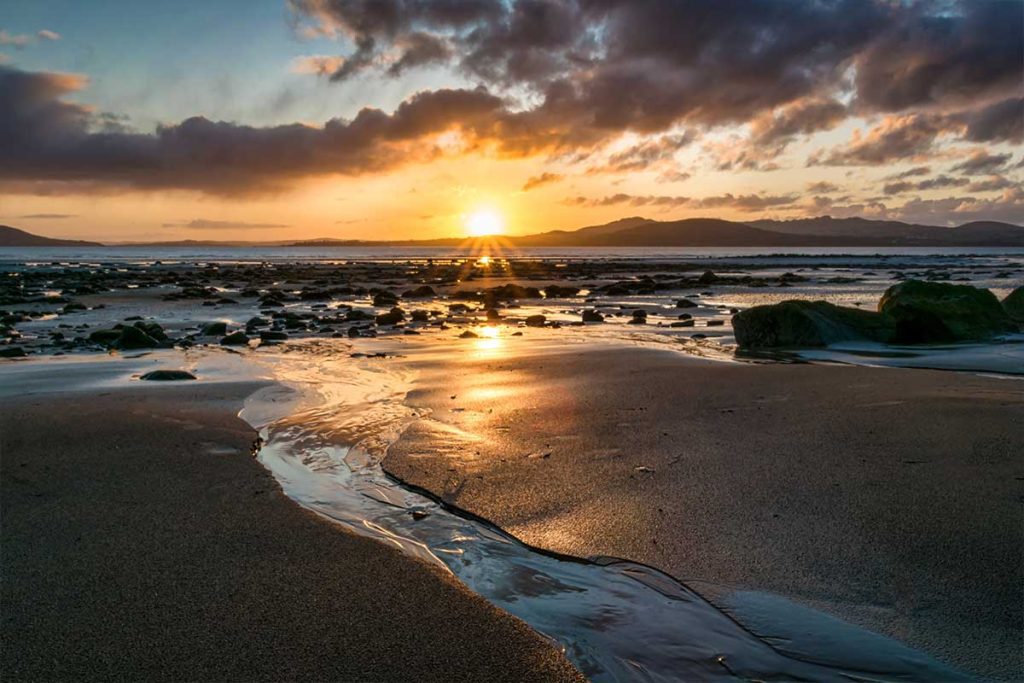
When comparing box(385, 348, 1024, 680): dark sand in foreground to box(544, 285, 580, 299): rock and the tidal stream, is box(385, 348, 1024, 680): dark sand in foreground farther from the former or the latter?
box(544, 285, 580, 299): rock

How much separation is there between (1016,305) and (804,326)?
241 inches

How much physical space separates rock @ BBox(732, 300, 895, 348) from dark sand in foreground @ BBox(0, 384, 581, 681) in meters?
9.48

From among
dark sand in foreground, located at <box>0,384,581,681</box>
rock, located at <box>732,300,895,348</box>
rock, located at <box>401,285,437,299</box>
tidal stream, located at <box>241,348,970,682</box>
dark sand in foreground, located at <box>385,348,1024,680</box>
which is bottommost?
rock, located at <box>401,285,437,299</box>

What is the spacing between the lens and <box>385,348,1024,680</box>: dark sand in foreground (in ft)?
11.3

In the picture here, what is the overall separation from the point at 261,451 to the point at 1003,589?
17.8ft

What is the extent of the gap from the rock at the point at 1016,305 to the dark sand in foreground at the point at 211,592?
Answer: 15.2 metres

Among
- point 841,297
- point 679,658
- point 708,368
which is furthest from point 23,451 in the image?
point 841,297

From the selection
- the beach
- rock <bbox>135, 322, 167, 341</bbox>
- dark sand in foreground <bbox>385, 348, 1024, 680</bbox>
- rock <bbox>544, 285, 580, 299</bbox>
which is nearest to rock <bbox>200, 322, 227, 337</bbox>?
rock <bbox>135, 322, 167, 341</bbox>

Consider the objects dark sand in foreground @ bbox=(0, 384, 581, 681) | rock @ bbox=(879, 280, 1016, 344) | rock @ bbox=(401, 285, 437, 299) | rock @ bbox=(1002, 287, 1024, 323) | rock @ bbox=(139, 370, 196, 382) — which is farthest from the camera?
rock @ bbox=(401, 285, 437, 299)

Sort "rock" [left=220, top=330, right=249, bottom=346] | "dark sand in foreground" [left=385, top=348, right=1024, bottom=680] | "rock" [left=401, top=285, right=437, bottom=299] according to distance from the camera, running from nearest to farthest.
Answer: "dark sand in foreground" [left=385, top=348, right=1024, bottom=680] → "rock" [left=220, top=330, right=249, bottom=346] → "rock" [left=401, top=285, right=437, bottom=299]

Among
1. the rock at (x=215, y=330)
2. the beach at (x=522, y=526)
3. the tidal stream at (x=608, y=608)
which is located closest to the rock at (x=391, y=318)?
the rock at (x=215, y=330)

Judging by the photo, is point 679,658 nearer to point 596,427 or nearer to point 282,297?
point 596,427

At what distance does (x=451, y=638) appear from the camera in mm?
3049

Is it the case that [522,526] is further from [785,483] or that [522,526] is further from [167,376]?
[167,376]
